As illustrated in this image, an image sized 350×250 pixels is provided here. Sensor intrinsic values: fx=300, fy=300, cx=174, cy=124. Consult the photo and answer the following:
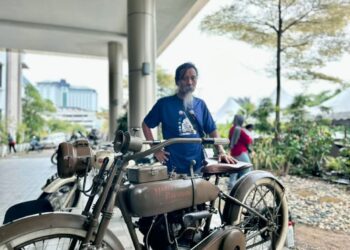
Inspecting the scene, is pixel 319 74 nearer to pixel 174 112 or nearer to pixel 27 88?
pixel 174 112

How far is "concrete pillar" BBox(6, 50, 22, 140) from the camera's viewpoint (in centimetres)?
2078

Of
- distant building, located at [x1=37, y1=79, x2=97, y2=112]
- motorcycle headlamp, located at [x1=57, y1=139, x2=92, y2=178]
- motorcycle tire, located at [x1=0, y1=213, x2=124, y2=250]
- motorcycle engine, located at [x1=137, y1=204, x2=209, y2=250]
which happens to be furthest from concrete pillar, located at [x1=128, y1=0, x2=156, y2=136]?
distant building, located at [x1=37, y1=79, x2=97, y2=112]

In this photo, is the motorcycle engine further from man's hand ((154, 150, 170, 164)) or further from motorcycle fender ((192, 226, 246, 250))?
man's hand ((154, 150, 170, 164))

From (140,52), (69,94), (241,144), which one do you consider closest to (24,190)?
(140,52)

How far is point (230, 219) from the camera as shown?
1961 mm

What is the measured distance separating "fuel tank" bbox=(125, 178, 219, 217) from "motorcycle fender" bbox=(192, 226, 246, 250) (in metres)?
0.21

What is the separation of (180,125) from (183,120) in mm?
44

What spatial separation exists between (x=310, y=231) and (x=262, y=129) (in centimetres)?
549

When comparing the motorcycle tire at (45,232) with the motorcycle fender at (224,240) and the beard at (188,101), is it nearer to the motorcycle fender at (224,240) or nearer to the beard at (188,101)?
the motorcycle fender at (224,240)

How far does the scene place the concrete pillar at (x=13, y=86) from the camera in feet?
68.2

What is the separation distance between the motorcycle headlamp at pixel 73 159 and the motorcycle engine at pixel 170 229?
455 millimetres

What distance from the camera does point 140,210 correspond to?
1430mm

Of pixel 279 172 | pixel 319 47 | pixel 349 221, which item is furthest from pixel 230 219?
pixel 319 47

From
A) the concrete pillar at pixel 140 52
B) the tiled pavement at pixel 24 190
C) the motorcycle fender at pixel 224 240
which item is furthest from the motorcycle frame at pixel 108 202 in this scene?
the concrete pillar at pixel 140 52
